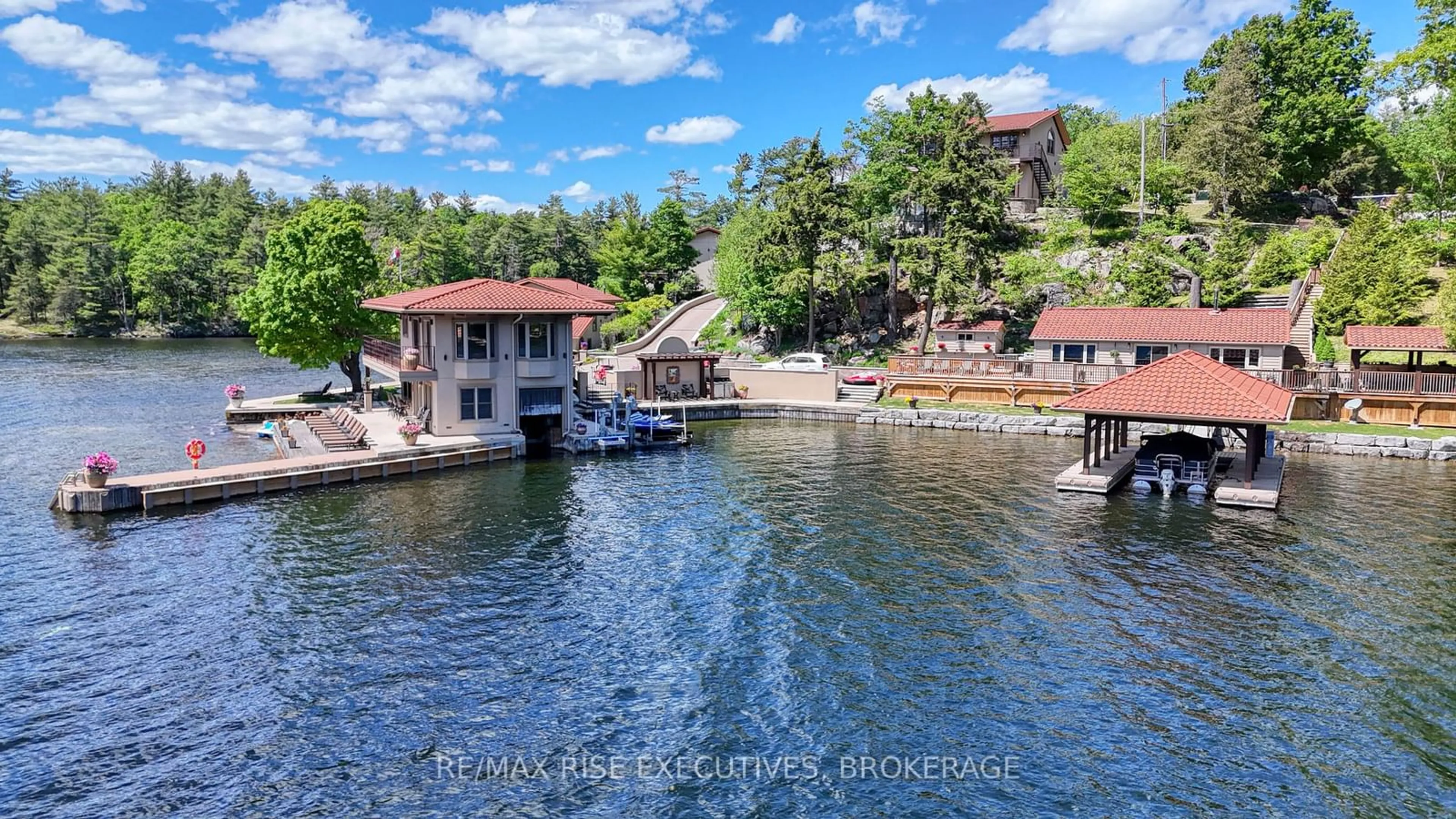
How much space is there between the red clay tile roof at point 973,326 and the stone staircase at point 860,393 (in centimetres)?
674

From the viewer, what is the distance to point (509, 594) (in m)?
21.9

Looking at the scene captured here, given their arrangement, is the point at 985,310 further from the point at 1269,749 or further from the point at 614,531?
the point at 1269,749

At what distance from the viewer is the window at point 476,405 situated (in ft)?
129

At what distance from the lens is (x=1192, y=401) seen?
1187 inches

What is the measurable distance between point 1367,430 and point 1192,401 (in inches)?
696

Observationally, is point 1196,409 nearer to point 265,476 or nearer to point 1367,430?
point 1367,430

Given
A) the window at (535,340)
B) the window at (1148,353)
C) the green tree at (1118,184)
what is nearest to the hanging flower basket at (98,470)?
the window at (535,340)

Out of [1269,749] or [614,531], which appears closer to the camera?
[1269,749]

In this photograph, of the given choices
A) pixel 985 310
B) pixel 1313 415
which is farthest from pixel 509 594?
pixel 985 310

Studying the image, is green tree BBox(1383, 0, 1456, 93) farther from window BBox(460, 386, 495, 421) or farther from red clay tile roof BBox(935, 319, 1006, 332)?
window BBox(460, 386, 495, 421)

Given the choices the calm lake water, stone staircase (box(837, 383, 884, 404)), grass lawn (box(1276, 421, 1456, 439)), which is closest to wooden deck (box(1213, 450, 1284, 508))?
the calm lake water

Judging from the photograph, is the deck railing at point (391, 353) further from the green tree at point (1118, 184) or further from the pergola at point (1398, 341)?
the green tree at point (1118, 184)

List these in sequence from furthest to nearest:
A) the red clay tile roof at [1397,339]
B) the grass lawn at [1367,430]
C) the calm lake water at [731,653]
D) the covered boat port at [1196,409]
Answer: the red clay tile roof at [1397,339]
the grass lawn at [1367,430]
the covered boat port at [1196,409]
the calm lake water at [731,653]

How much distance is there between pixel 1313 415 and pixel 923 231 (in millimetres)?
33496
